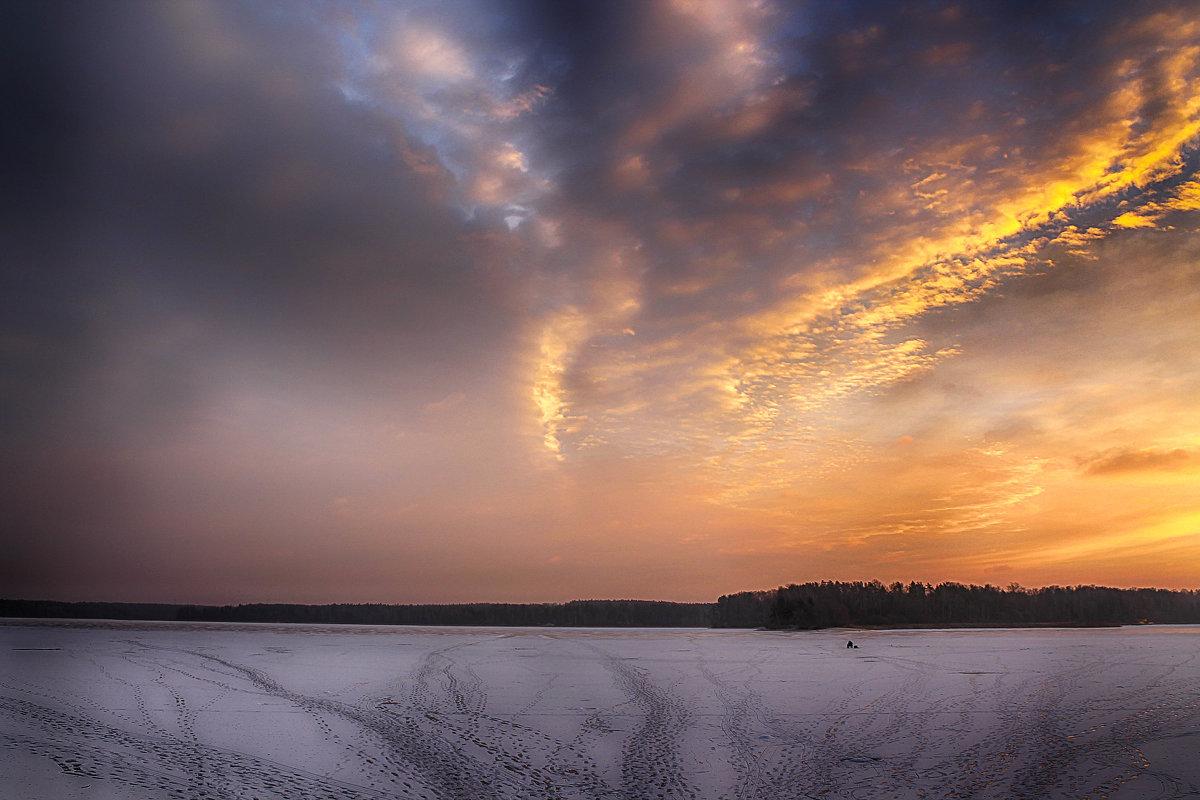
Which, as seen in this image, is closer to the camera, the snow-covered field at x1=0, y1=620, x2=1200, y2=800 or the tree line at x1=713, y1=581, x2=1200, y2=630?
the snow-covered field at x1=0, y1=620, x2=1200, y2=800

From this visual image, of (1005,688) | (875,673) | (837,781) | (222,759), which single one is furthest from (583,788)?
(875,673)

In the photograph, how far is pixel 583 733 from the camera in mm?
12016

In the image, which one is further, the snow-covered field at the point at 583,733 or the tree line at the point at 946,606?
the tree line at the point at 946,606

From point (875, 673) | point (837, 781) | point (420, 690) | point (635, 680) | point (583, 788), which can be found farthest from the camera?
point (875, 673)

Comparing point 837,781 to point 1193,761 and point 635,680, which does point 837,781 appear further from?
point 635,680

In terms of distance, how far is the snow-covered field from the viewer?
8.91 metres

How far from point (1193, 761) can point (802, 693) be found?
8263 millimetres

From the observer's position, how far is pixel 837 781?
9.34m

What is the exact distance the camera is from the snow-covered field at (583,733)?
29.2 ft

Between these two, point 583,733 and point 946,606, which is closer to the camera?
point 583,733

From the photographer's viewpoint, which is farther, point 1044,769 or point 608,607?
point 608,607

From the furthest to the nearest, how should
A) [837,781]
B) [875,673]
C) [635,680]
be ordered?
[875,673] < [635,680] < [837,781]

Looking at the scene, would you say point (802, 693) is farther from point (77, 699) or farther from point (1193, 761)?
point (77, 699)

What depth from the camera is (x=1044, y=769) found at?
9938mm
